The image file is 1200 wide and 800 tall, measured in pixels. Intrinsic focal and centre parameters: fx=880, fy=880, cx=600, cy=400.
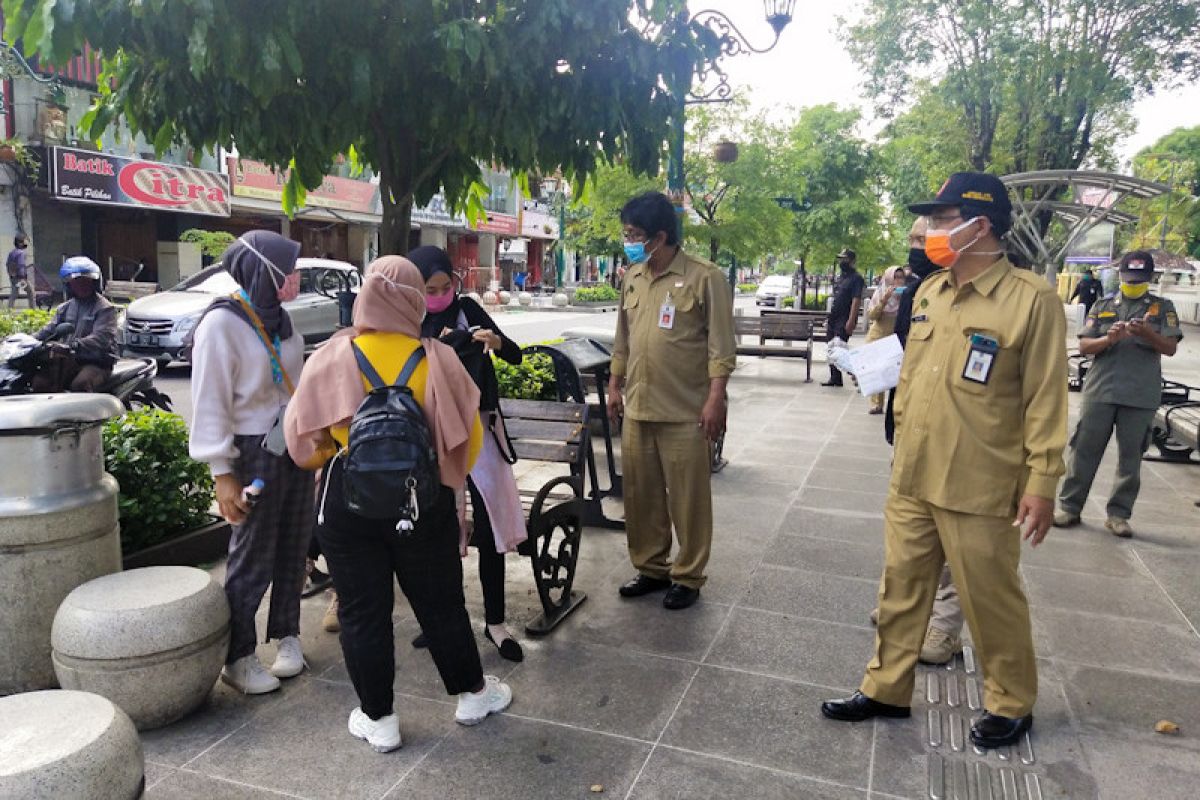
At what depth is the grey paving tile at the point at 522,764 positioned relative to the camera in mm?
2773

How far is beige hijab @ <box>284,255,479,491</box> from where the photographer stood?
2.79 m

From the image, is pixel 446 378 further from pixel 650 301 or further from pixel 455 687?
pixel 650 301

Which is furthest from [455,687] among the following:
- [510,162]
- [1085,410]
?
[1085,410]

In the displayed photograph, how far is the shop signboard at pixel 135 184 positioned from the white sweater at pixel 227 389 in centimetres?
2125

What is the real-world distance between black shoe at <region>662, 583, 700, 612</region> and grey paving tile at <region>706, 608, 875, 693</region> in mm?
222

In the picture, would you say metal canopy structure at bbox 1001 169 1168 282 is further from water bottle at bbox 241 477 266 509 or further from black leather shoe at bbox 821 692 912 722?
water bottle at bbox 241 477 266 509

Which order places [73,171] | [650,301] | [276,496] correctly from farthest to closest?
[73,171], [650,301], [276,496]

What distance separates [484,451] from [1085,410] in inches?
172

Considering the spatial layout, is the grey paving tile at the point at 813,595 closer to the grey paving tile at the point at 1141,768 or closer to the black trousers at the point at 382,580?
the grey paving tile at the point at 1141,768

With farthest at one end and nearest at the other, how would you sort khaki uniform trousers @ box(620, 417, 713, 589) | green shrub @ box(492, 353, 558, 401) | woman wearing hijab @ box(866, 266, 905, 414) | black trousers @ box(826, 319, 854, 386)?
1. black trousers @ box(826, 319, 854, 386)
2. woman wearing hijab @ box(866, 266, 905, 414)
3. green shrub @ box(492, 353, 558, 401)
4. khaki uniform trousers @ box(620, 417, 713, 589)

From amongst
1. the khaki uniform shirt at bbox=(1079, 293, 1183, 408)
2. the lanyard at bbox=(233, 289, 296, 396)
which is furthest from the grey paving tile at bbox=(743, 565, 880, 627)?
the lanyard at bbox=(233, 289, 296, 396)

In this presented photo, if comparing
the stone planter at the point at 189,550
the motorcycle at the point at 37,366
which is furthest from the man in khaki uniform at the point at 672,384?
the motorcycle at the point at 37,366

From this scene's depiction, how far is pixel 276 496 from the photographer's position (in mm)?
3432

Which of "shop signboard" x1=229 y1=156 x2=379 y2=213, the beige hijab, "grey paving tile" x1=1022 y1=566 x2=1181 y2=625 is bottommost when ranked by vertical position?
"grey paving tile" x1=1022 y1=566 x2=1181 y2=625
